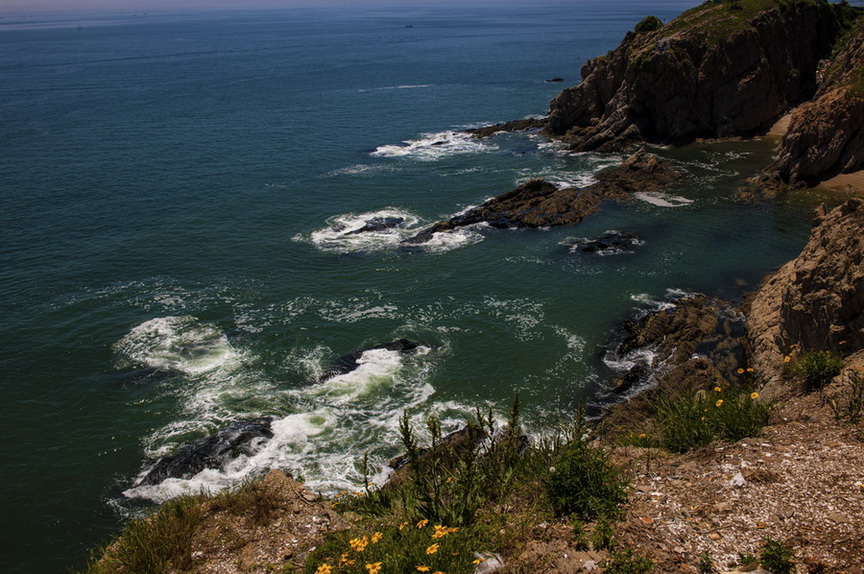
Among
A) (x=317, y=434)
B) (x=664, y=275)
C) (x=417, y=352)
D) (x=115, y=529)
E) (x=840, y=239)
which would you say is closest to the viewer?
(x=115, y=529)

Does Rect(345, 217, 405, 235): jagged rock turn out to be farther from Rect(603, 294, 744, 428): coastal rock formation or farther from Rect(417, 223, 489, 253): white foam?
Rect(603, 294, 744, 428): coastal rock formation

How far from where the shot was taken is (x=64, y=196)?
4800 cm

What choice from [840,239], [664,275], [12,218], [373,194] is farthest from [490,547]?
[12,218]

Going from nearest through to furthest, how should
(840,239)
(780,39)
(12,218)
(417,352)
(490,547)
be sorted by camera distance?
(490,547) < (840,239) < (417,352) < (12,218) < (780,39)

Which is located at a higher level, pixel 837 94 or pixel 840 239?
pixel 837 94

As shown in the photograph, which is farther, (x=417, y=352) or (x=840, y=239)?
(x=417, y=352)

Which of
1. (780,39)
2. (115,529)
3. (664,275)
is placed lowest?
(115,529)

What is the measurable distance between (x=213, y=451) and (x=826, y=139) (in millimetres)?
48003

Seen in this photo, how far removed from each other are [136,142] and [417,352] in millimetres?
53669

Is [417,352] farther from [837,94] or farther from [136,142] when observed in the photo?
[136,142]

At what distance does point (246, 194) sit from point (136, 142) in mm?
24844

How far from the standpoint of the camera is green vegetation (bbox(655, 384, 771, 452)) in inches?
432

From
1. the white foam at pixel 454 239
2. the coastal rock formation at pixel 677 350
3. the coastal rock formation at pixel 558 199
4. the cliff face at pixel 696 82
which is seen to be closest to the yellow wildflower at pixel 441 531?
the coastal rock formation at pixel 677 350

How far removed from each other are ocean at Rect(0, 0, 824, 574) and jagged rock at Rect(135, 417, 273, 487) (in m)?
0.42
